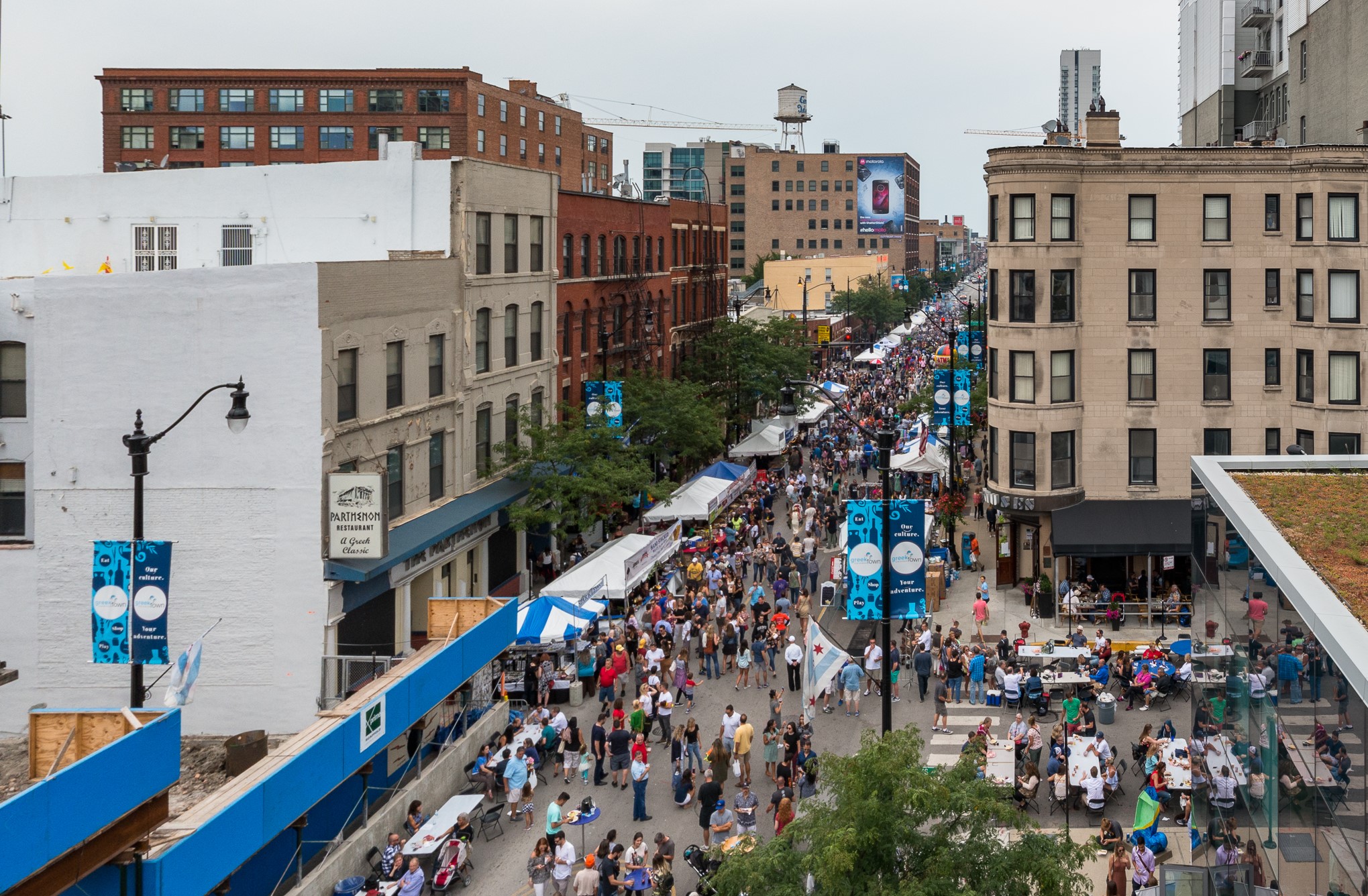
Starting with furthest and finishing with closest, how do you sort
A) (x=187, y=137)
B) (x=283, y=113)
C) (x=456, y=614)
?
(x=283, y=113) → (x=187, y=137) → (x=456, y=614)

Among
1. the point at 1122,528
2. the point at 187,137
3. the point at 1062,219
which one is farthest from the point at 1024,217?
the point at 187,137

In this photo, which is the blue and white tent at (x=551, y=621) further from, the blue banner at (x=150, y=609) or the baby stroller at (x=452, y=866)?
the blue banner at (x=150, y=609)

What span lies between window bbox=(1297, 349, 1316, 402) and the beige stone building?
6cm

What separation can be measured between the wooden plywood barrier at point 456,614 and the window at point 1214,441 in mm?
24099

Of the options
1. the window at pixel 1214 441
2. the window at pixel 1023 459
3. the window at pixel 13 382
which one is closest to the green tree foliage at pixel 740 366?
the window at pixel 1023 459

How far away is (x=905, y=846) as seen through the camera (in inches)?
591

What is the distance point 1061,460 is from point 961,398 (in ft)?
43.9

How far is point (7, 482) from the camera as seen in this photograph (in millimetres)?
31141

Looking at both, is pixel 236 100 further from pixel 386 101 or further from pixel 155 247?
pixel 155 247

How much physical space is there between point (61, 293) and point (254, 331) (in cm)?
428

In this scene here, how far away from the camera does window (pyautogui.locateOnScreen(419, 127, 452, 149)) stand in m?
86.9

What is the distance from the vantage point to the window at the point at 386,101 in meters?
87.3

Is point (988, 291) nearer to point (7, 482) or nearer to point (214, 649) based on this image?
point (214, 649)

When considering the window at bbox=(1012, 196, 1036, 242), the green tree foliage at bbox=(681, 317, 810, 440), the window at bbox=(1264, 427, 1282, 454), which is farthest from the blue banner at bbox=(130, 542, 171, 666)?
the green tree foliage at bbox=(681, 317, 810, 440)
